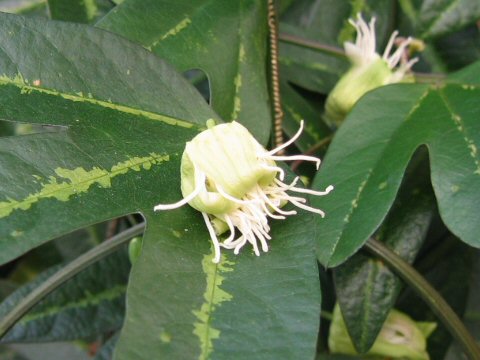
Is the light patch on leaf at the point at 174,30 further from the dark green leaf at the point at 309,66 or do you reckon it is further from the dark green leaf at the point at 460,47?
the dark green leaf at the point at 460,47

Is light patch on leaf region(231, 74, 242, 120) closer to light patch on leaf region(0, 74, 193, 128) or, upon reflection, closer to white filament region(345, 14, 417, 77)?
light patch on leaf region(0, 74, 193, 128)

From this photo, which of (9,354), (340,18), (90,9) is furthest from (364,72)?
(9,354)

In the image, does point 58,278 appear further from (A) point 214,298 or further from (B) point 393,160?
(B) point 393,160

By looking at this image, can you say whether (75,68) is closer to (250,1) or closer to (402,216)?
(250,1)

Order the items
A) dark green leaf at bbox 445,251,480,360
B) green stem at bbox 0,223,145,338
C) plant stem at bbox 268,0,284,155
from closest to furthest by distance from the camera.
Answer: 1. green stem at bbox 0,223,145,338
2. plant stem at bbox 268,0,284,155
3. dark green leaf at bbox 445,251,480,360

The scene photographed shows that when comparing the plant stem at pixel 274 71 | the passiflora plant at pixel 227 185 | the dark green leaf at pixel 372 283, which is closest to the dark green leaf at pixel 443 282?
the passiflora plant at pixel 227 185

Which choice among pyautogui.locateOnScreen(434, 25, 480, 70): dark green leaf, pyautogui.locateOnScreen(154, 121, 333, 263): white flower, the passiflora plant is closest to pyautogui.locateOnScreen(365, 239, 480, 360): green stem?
the passiflora plant

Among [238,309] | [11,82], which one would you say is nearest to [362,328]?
[238,309]

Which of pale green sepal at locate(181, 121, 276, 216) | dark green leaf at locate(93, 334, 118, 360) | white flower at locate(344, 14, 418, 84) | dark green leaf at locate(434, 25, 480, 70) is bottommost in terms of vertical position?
pale green sepal at locate(181, 121, 276, 216)
